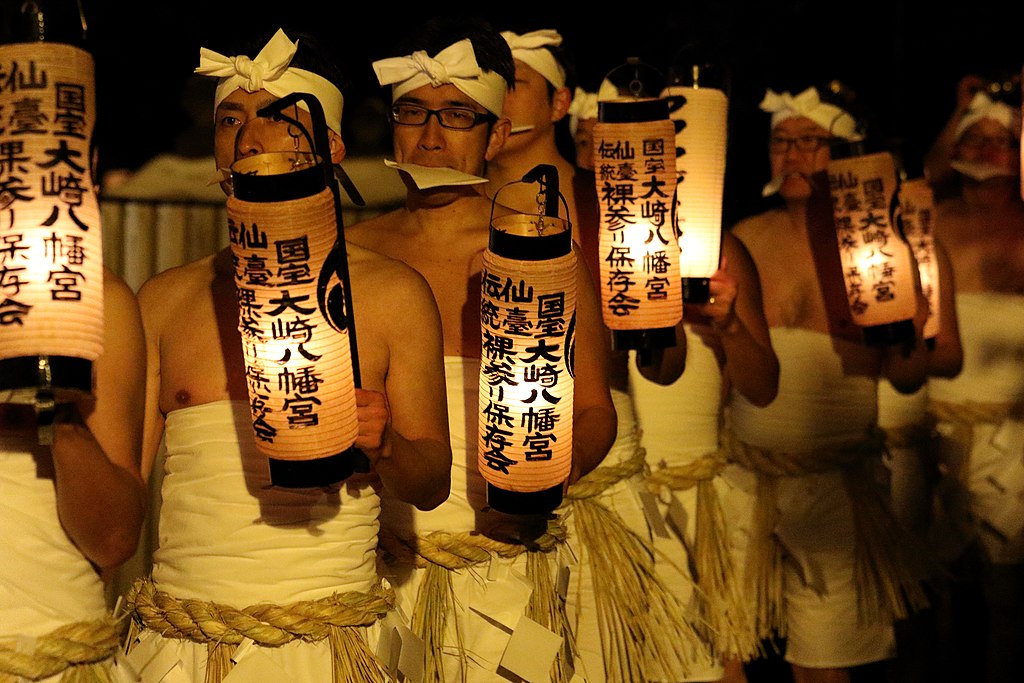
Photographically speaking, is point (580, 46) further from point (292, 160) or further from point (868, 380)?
point (292, 160)

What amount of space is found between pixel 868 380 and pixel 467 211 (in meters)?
1.72

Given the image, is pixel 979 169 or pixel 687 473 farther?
pixel 979 169

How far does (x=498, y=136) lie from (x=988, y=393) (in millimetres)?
2718

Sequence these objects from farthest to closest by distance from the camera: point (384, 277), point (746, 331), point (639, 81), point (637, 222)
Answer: point (746, 331) → point (639, 81) → point (637, 222) → point (384, 277)

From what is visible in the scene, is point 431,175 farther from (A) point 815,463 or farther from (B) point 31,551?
(A) point 815,463

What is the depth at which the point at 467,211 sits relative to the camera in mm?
2602

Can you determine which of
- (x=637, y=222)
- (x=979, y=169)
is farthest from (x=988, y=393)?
(x=637, y=222)

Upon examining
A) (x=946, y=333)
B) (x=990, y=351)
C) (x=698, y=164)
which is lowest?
(x=990, y=351)

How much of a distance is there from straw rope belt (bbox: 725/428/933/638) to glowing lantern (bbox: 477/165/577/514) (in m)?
1.62

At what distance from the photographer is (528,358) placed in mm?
2152

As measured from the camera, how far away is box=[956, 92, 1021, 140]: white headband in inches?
173

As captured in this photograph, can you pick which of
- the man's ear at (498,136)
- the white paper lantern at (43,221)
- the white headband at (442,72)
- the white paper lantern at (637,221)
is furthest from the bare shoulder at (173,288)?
the white paper lantern at (637,221)

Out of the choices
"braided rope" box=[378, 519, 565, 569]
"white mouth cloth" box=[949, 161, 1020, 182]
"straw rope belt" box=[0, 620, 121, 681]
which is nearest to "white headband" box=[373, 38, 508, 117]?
"braided rope" box=[378, 519, 565, 569]

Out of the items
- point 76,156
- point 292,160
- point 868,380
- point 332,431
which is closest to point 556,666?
Result: point 332,431
